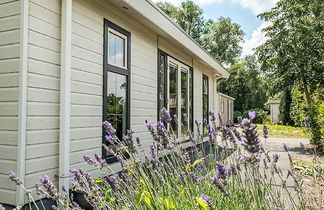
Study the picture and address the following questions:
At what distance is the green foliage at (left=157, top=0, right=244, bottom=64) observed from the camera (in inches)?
1086

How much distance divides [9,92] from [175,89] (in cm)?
445

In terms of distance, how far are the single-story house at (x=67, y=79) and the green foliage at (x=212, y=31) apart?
78.0 ft

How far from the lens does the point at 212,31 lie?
29.2 metres

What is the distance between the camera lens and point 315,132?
782 cm

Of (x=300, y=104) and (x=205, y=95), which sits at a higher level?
(x=205, y=95)

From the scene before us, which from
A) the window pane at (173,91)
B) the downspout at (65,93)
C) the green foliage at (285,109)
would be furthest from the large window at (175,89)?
the green foliage at (285,109)

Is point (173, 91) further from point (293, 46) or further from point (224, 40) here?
point (224, 40)

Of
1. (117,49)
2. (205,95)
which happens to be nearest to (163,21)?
(117,49)

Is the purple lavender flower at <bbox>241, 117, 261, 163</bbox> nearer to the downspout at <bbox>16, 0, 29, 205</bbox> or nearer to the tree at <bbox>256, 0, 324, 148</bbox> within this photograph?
the downspout at <bbox>16, 0, 29, 205</bbox>

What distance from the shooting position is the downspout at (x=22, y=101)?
2.48 metres

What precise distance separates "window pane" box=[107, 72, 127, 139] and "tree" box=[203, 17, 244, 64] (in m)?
25.1

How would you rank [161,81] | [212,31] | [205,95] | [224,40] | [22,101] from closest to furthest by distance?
[22,101] < [161,81] < [205,95] < [224,40] < [212,31]

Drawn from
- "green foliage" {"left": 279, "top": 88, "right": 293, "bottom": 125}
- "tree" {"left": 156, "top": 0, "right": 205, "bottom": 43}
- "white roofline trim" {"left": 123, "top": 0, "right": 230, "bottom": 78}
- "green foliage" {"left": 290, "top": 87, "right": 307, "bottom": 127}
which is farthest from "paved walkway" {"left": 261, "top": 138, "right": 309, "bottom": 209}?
"tree" {"left": 156, "top": 0, "right": 205, "bottom": 43}

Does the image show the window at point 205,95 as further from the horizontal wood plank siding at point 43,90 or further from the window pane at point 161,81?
the horizontal wood plank siding at point 43,90
